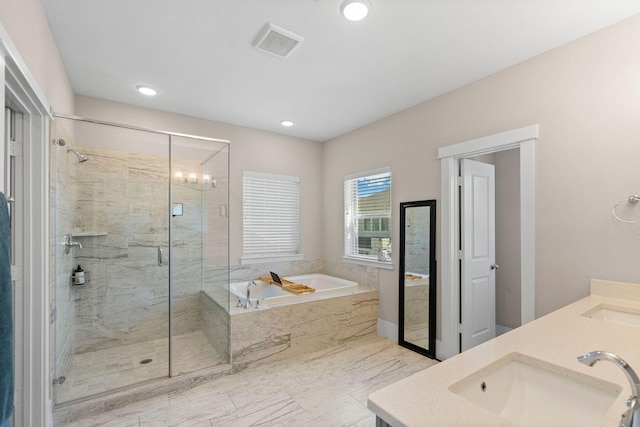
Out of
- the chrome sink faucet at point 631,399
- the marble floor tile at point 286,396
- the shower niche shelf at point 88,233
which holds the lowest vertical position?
the marble floor tile at point 286,396

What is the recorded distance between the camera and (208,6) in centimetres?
184

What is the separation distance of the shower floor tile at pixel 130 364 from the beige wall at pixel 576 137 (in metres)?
2.98

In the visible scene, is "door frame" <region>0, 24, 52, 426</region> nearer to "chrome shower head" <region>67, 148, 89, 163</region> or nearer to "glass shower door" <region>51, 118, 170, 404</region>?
"glass shower door" <region>51, 118, 170, 404</region>

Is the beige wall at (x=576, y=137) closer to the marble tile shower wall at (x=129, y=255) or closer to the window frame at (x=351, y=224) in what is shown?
the window frame at (x=351, y=224)

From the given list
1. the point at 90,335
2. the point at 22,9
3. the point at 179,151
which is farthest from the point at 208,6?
the point at 90,335

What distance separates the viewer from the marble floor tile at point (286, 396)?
2.13m

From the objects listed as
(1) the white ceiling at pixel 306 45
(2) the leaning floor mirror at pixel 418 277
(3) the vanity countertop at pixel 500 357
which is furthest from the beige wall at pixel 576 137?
(2) the leaning floor mirror at pixel 418 277

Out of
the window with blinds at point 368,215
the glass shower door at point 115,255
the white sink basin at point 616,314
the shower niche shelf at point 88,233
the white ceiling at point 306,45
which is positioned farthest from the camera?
the window with blinds at point 368,215

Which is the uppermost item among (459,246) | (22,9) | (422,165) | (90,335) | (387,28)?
(387,28)

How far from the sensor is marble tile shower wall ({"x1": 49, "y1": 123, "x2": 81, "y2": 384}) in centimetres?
217

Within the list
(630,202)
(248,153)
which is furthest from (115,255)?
(630,202)

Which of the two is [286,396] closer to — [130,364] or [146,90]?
[130,364]

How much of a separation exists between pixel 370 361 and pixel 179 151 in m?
2.81

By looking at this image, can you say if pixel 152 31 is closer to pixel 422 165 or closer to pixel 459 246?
pixel 422 165
